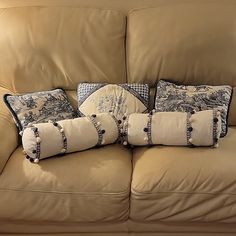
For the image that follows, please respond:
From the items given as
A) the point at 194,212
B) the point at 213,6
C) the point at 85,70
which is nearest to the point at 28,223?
the point at 194,212

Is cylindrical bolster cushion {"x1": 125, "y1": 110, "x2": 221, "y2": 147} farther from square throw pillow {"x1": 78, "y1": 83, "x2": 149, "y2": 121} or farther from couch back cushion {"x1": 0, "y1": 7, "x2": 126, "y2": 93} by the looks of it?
couch back cushion {"x1": 0, "y1": 7, "x2": 126, "y2": 93}

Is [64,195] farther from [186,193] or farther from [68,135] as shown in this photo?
[186,193]

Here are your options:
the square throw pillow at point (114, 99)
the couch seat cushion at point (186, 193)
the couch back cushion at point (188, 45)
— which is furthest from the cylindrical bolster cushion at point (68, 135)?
the couch back cushion at point (188, 45)

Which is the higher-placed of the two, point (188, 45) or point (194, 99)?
point (188, 45)

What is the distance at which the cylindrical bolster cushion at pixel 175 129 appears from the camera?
5.72 feet

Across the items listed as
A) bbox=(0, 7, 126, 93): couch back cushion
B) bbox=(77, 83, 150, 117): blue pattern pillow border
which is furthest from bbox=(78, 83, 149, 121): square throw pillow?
bbox=(0, 7, 126, 93): couch back cushion

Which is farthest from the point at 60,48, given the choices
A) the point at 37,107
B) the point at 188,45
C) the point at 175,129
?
the point at 175,129

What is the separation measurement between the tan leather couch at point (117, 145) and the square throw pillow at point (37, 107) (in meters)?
0.06

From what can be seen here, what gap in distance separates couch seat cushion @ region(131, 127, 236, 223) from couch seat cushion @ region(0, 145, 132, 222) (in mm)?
70

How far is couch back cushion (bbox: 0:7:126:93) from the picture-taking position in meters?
2.10

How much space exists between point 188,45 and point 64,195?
100 centimetres

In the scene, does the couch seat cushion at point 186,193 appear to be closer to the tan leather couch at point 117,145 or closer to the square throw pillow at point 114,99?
the tan leather couch at point 117,145

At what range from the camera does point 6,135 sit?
1.80m

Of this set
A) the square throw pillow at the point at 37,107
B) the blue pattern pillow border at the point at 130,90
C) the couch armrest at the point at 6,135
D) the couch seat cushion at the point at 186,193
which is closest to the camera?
the couch seat cushion at the point at 186,193
